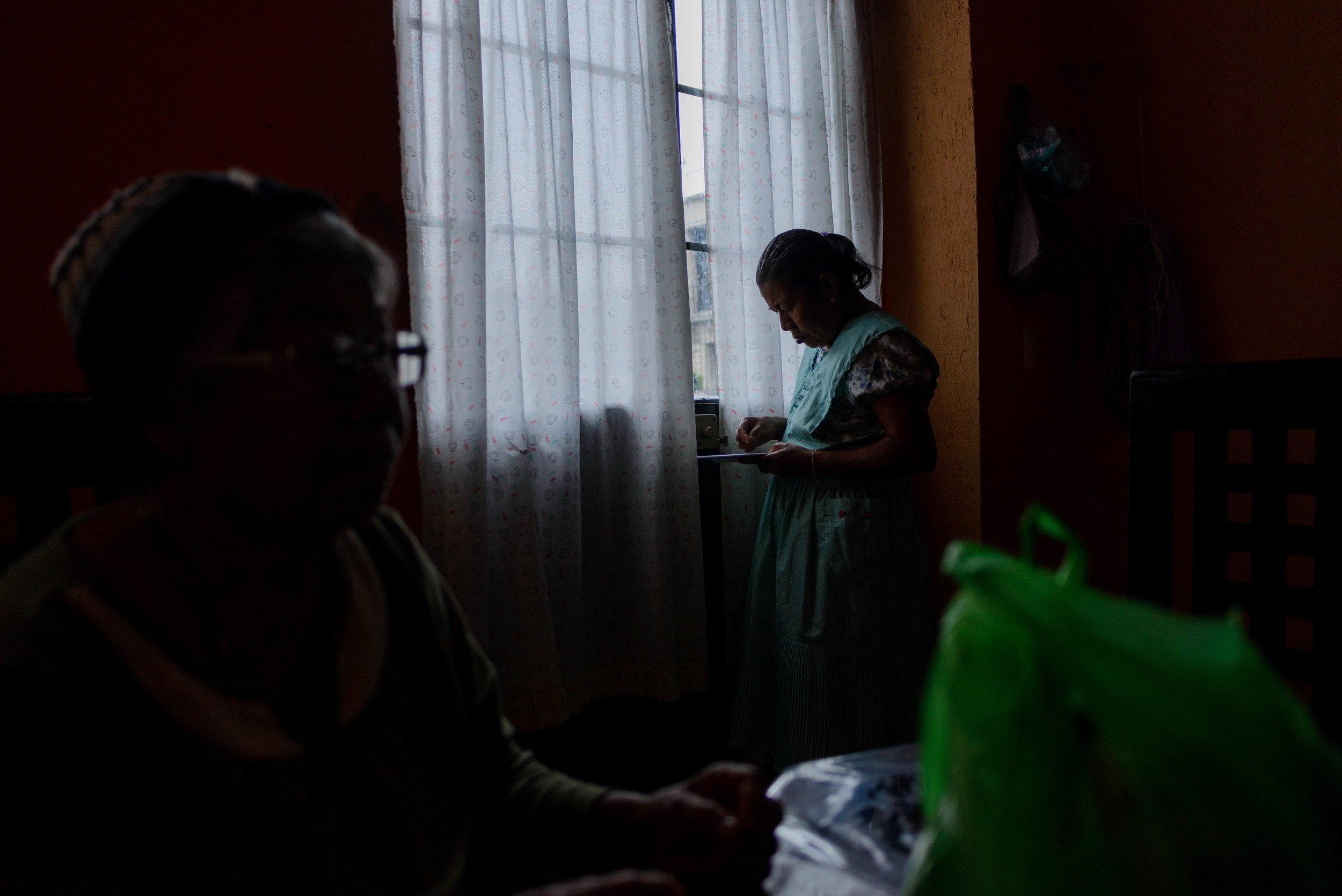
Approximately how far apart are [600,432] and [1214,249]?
6.90 feet

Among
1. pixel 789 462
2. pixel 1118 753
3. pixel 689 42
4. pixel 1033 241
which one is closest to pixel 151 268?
pixel 1118 753

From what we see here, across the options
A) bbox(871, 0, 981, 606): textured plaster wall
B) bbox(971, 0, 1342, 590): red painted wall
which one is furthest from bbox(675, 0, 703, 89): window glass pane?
bbox(971, 0, 1342, 590): red painted wall

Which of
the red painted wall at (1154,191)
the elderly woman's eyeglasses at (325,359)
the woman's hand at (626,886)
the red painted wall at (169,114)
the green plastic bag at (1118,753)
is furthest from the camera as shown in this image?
the red painted wall at (1154,191)

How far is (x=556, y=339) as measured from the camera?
2.08 m

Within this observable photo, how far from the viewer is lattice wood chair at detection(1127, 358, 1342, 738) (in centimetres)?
93

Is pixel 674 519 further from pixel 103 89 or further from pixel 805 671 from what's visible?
pixel 103 89

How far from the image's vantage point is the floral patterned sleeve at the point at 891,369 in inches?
78.5

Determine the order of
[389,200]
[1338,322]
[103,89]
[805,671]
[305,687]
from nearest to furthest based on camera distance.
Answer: [305,687], [103,89], [389,200], [805,671], [1338,322]

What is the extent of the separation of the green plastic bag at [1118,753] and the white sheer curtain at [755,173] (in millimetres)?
2143

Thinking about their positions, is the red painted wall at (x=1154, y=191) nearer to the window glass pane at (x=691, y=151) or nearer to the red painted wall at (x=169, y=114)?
the window glass pane at (x=691, y=151)

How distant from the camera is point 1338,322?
2.42 meters

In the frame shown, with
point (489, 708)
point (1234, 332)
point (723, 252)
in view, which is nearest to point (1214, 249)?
point (1234, 332)

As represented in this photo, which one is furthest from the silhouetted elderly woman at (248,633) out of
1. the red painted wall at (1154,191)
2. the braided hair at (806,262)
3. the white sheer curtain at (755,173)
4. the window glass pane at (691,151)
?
the red painted wall at (1154,191)

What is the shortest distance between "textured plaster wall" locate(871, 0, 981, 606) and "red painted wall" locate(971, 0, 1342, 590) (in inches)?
1.9
